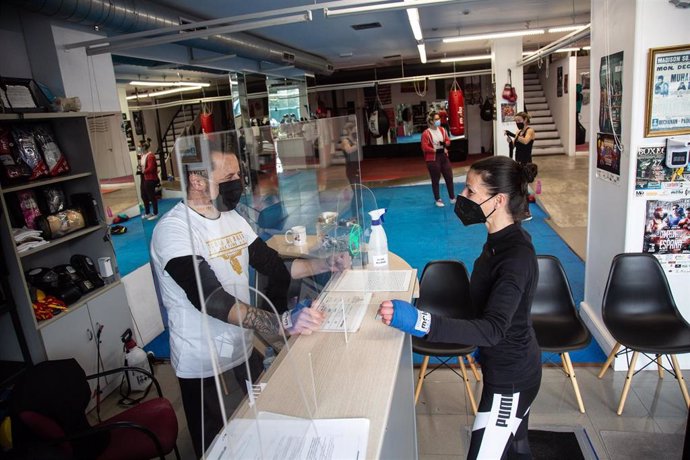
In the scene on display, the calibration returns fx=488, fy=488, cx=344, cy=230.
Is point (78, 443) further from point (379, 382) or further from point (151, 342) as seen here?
point (151, 342)

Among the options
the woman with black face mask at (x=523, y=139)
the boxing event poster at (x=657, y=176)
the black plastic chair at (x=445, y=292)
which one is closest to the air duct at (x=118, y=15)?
the black plastic chair at (x=445, y=292)

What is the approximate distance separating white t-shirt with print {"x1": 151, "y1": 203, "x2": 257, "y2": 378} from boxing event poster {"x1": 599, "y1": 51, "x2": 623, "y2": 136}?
2.66 metres

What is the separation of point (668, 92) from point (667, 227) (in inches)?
32.5

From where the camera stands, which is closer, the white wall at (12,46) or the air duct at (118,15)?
the air duct at (118,15)

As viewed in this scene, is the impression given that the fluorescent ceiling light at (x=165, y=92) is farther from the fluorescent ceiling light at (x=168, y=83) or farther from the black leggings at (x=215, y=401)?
the black leggings at (x=215, y=401)

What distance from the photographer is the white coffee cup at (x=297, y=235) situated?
2.18 m

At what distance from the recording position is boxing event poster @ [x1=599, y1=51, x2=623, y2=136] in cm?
309

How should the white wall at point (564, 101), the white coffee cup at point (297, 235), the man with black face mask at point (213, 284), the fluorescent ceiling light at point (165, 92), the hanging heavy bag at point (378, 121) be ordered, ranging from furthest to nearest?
the hanging heavy bag at point (378, 121)
the white wall at point (564, 101)
the fluorescent ceiling light at point (165, 92)
the white coffee cup at point (297, 235)
the man with black face mask at point (213, 284)

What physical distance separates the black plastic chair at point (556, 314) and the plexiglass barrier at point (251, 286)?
123 centimetres

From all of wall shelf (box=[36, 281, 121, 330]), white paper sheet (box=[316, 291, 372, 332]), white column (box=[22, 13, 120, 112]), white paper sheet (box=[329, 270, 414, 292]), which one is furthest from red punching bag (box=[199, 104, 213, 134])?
white paper sheet (box=[316, 291, 372, 332])

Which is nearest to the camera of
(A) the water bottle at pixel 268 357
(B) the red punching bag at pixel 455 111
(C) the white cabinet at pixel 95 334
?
(A) the water bottle at pixel 268 357

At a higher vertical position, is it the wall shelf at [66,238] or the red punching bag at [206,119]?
the red punching bag at [206,119]

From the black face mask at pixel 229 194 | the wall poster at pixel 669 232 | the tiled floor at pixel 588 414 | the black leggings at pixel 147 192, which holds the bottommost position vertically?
the tiled floor at pixel 588 414

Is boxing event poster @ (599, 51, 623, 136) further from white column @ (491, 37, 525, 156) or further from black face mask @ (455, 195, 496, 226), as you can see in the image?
white column @ (491, 37, 525, 156)
